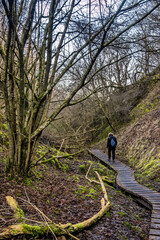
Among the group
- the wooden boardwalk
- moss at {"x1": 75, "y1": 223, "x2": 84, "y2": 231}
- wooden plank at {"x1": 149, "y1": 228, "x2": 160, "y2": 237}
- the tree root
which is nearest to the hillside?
the wooden boardwalk

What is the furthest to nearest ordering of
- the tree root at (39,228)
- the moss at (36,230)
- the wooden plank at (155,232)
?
the wooden plank at (155,232)
the moss at (36,230)
the tree root at (39,228)

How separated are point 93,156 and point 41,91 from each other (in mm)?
11629

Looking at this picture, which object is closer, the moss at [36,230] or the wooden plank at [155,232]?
the moss at [36,230]

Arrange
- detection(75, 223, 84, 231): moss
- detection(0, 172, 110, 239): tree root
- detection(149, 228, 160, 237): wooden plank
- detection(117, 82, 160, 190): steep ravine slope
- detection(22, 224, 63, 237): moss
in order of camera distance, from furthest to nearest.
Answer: detection(117, 82, 160, 190): steep ravine slope < detection(149, 228, 160, 237): wooden plank < detection(75, 223, 84, 231): moss < detection(22, 224, 63, 237): moss < detection(0, 172, 110, 239): tree root

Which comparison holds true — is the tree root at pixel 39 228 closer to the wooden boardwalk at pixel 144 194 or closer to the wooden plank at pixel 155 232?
the wooden plank at pixel 155 232

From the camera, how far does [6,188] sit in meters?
4.80

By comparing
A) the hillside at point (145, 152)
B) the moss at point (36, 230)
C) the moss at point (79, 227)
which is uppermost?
the moss at point (36, 230)

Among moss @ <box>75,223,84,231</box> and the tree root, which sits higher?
the tree root

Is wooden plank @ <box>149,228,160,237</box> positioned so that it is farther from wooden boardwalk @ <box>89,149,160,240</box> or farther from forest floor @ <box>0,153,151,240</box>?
forest floor @ <box>0,153,151,240</box>

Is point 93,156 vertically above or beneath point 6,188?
beneath

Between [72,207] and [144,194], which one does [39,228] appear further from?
[144,194]

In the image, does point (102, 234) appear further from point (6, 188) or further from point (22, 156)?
point (22, 156)

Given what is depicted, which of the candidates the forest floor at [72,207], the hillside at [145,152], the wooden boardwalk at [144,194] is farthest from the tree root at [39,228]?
the hillside at [145,152]

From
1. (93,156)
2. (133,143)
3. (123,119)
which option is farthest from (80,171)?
(123,119)
